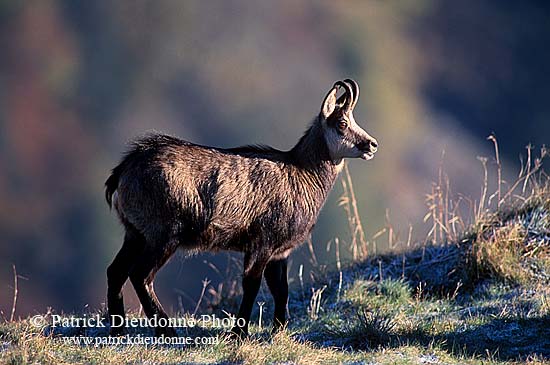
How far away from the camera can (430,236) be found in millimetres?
10625

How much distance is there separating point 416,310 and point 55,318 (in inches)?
143

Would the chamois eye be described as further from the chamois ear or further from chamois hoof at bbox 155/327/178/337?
chamois hoof at bbox 155/327/178/337

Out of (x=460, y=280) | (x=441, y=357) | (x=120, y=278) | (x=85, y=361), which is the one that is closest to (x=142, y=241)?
(x=120, y=278)

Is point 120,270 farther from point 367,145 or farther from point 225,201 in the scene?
point 367,145

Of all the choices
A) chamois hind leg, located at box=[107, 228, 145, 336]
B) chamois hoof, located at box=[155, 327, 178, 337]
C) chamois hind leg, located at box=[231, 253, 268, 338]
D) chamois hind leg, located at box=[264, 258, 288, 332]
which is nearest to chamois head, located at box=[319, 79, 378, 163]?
chamois hind leg, located at box=[264, 258, 288, 332]

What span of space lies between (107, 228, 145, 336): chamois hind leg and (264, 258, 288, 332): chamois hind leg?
1.40 metres

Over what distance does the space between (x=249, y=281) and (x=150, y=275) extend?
941 millimetres

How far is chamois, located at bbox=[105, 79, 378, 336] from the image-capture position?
24.4ft

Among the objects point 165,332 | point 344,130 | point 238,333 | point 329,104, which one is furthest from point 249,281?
point 329,104

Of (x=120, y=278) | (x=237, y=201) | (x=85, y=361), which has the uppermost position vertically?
(x=237, y=201)

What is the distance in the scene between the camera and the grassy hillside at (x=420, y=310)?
259 inches

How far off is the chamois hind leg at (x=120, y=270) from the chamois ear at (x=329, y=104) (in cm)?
224

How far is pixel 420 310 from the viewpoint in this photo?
8781 mm

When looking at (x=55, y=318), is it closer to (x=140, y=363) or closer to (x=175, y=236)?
(x=175, y=236)
